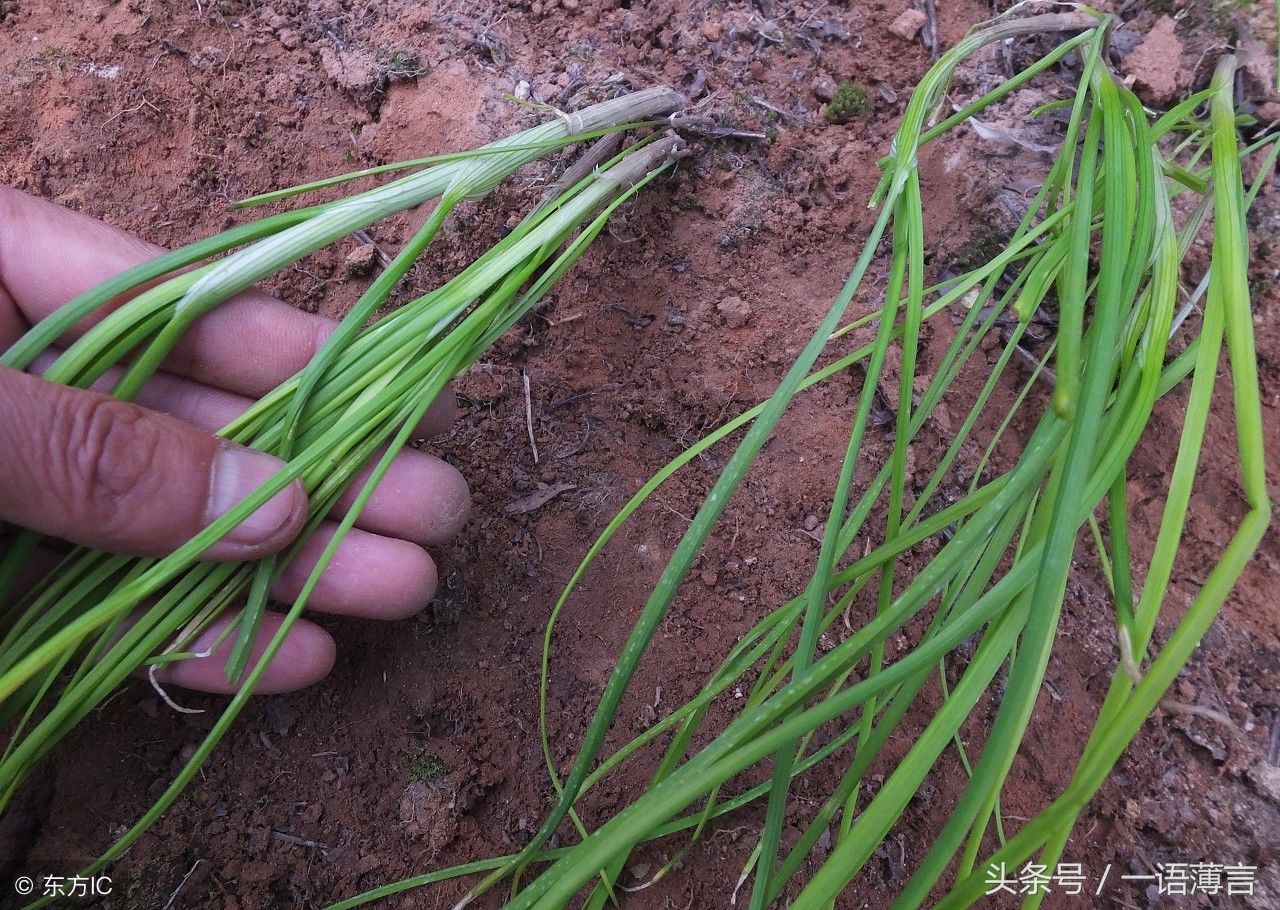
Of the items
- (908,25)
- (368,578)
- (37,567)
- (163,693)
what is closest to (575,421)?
(368,578)

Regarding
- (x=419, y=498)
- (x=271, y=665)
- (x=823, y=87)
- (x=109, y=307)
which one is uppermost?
(x=823, y=87)

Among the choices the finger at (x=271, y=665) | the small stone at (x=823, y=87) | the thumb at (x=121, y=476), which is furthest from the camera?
the small stone at (x=823, y=87)

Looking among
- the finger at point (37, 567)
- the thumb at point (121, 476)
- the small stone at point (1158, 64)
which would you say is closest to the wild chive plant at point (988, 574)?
the small stone at point (1158, 64)

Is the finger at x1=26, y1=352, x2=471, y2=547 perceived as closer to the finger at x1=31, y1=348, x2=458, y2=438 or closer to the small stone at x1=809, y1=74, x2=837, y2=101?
the finger at x1=31, y1=348, x2=458, y2=438

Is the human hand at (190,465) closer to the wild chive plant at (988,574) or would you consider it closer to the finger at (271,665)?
the finger at (271,665)

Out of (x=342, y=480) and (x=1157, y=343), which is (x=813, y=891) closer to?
(x=1157, y=343)

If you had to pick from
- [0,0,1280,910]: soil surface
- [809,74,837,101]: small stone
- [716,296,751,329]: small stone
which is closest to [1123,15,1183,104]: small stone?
[0,0,1280,910]: soil surface

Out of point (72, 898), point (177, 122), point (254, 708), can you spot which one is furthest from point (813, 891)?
point (177, 122)

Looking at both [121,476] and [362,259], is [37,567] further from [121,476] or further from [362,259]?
[362,259]
